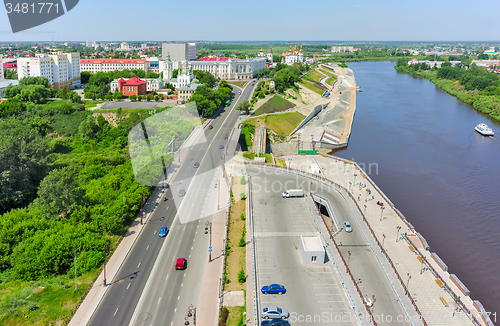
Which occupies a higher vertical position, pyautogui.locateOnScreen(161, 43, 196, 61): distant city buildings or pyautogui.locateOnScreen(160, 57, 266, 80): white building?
pyautogui.locateOnScreen(161, 43, 196, 61): distant city buildings

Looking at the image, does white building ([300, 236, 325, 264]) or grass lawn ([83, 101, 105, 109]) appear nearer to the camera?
white building ([300, 236, 325, 264])

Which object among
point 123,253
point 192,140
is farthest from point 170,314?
point 192,140

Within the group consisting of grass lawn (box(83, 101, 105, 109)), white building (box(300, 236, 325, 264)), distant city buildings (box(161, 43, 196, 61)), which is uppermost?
distant city buildings (box(161, 43, 196, 61))

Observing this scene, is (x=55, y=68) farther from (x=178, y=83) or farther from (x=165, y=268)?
(x=165, y=268)

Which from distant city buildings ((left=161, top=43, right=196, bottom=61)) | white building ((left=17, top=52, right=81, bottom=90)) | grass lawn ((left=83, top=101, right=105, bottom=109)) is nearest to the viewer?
grass lawn ((left=83, top=101, right=105, bottom=109))

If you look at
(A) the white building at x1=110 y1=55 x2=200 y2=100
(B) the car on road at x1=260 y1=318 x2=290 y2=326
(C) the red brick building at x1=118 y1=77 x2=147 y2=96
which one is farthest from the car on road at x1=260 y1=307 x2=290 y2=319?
(C) the red brick building at x1=118 y1=77 x2=147 y2=96

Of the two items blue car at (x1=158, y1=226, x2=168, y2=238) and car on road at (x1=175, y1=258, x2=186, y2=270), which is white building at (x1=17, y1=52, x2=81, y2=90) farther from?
car on road at (x1=175, y1=258, x2=186, y2=270)

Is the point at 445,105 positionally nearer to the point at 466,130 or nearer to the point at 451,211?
the point at 466,130
